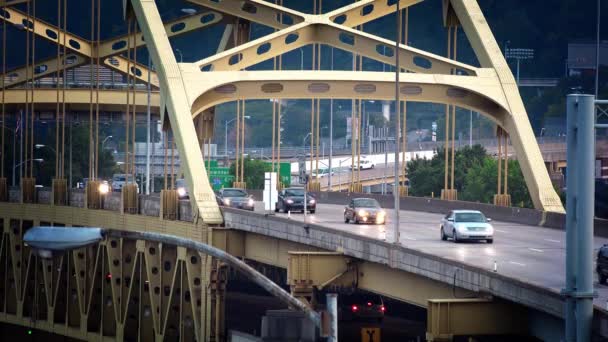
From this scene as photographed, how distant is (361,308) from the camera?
68.7 metres

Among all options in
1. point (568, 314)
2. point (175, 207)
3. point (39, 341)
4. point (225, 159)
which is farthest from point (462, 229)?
point (225, 159)

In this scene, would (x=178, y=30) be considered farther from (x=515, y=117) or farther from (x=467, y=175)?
(x=467, y=175)

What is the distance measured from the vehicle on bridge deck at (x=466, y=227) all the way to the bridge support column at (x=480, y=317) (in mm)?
16268

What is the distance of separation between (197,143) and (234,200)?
10497 millimetres

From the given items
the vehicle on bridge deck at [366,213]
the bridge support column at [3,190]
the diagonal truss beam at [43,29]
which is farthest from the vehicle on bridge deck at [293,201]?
the diagonal truss beam at [43,29]

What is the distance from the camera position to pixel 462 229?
176ft

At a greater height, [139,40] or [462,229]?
[139,40]

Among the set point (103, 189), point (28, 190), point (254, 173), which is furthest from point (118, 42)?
point (254, 173)

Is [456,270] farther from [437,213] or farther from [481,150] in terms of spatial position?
[481,150]

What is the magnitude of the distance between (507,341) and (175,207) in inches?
1043

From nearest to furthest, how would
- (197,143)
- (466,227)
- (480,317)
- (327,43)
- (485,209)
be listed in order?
(480,317), (466,227), (197,143), (485,209), (327,43)

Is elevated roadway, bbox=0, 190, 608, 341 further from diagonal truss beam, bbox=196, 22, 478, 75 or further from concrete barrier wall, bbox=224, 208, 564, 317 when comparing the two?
diagonal truss beam, bbox=196, 22, 478, 75

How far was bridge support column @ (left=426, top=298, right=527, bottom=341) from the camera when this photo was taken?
36.5m

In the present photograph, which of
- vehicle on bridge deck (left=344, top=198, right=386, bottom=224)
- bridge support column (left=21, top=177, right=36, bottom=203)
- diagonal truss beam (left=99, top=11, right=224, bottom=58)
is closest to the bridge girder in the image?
vehicle on bridge deck (left=344, top=198, right=386, bottom=224)
